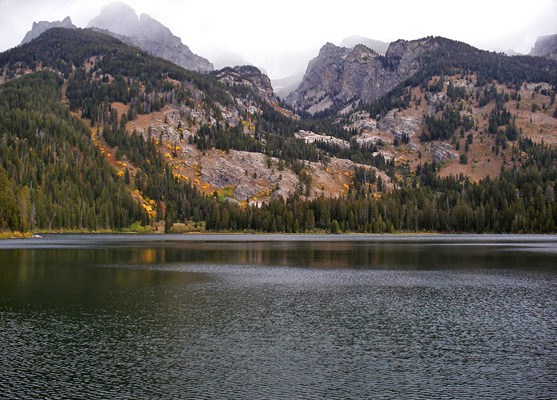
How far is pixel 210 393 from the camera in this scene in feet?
69.3

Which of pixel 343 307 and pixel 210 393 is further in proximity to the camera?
pixel 343 307

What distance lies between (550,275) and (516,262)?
64.1ft

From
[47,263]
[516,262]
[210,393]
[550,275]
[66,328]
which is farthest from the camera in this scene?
[516,262]

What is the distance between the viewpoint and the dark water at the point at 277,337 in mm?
22141

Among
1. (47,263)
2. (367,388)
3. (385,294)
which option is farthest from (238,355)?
(47,263)

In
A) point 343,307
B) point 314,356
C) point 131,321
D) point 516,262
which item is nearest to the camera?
point 314,356

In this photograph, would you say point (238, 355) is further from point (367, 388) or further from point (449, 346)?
point (449, 346)

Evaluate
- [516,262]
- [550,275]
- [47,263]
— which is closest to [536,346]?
[550,275]

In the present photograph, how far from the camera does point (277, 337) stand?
3097 cm

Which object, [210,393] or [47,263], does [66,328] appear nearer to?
[210,393]

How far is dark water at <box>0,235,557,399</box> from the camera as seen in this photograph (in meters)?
22.1

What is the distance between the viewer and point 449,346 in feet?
95.6

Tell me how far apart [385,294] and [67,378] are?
112 ft

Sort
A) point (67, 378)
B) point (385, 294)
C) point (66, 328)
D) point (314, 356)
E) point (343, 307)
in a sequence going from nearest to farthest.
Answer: point (67, 378) → point (314, 356) → point (66, 328) → point (343, 307) → point (385, 294)
